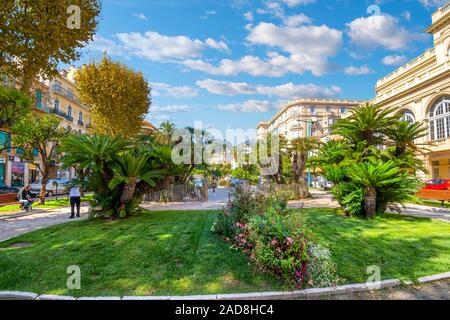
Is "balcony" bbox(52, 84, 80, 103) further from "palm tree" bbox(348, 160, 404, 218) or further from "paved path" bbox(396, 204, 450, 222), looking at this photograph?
"paved path" bbox(396, 204, 450, 222)

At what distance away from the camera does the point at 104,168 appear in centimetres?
1077

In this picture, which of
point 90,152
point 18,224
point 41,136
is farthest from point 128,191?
point 41,136

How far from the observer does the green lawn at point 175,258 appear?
471 centimetres

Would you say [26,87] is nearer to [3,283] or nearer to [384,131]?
[3,283]

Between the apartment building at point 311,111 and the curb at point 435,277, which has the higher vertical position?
the apartment building at point 311,111

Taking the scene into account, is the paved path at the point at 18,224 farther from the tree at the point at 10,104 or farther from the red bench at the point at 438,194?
the red bench at the point at 438,194

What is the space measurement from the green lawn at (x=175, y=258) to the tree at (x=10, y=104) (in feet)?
20.7

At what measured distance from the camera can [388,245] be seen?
680 cm

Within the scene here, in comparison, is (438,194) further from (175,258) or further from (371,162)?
(175,258)

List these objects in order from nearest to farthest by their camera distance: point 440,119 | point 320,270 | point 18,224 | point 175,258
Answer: point 320,270
point 175,258
point 18,224
point 440,119

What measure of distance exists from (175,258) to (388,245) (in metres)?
5.24

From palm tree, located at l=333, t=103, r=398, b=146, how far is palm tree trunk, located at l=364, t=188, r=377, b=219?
273 cm

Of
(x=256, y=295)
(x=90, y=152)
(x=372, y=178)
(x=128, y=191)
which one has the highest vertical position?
(x=90, y=152)

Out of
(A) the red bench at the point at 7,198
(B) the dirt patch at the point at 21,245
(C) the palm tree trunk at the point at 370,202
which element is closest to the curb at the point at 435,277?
(C) the palm tree trunk at the point at 370,202
